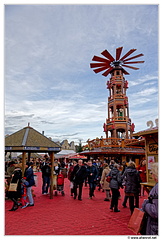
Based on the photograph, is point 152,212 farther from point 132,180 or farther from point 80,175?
point 80,175

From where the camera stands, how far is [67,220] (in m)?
5.24

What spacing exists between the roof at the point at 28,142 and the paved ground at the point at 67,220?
230 cm

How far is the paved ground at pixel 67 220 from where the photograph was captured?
444 centimetres

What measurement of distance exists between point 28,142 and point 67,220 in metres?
3.83

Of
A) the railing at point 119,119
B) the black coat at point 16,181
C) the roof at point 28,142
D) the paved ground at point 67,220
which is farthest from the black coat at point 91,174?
the railing at point 119,119

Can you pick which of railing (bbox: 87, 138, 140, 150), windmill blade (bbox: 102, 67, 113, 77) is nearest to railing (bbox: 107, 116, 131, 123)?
railing (bbox: 87, 138, 140, 150)

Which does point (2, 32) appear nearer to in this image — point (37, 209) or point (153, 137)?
point (153, 137)

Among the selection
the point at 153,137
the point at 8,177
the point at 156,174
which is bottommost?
the point at 8,177

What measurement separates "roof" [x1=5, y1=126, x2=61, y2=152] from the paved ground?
2.30 m

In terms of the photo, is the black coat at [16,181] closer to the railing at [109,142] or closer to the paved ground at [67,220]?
the paved ground at [67,220]

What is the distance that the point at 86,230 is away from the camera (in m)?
4.48

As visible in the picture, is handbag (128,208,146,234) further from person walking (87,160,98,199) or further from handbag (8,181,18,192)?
person walking (87,160,98,199)

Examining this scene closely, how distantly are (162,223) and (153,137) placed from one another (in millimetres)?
3198

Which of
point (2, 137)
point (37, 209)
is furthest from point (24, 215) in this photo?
point (2, 137)
